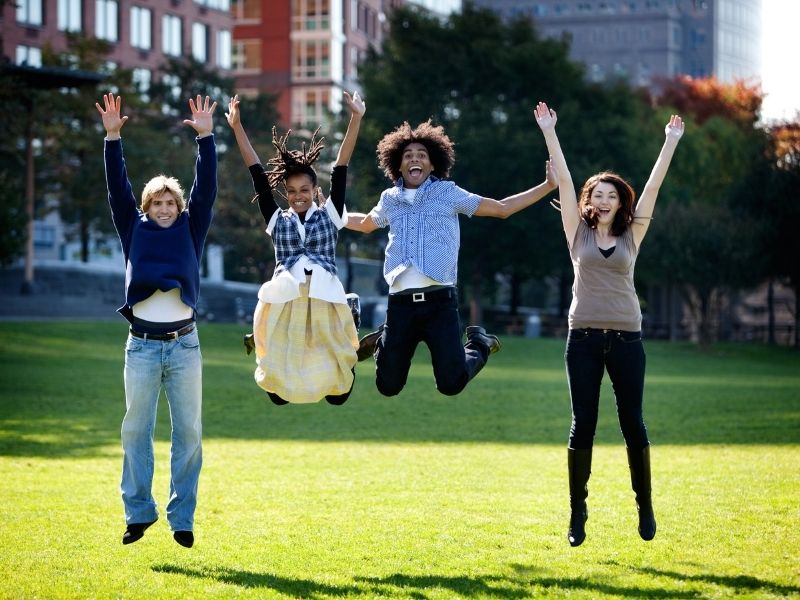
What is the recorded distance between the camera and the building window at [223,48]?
89.4 meters

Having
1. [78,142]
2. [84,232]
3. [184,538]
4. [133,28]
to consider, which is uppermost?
[133,28]

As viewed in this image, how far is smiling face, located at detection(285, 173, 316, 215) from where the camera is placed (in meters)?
10.6

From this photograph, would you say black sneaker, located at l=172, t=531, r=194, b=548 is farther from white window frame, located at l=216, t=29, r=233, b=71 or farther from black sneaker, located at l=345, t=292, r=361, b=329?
white window frame, located at l=216, t=29, r=233, b=71

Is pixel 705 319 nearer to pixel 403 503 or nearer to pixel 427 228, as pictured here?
pixel 403 503

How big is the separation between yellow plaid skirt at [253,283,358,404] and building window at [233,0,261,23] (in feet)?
302

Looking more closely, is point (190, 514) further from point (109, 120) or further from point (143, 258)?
point (109, 120)

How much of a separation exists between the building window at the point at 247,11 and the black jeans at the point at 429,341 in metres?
91.9

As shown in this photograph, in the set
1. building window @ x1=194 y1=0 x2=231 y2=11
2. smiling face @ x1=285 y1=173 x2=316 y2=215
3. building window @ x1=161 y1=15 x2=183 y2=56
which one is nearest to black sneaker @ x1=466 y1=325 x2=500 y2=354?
smiling face @ x1=285 y1=173 x2=316 y2=215

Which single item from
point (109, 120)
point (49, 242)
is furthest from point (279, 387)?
point (49, 242)

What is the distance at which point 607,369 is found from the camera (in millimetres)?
10211

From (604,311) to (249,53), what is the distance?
92666mm

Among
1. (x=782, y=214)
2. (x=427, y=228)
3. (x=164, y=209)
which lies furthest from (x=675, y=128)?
(x=782, y=214)

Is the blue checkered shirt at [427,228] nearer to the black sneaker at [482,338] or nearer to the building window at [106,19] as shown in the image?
the black sneaker at [482,338]

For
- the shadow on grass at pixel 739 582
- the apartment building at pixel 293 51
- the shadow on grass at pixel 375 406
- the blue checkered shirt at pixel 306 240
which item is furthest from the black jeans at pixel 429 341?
the apartment building at pixel 293 51
